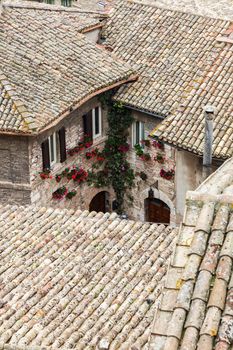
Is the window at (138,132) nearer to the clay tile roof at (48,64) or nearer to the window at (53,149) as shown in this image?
the clay tile roof at (48,64)

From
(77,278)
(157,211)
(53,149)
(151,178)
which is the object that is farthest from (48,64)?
(77,278)

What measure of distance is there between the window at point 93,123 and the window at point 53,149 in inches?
49.5

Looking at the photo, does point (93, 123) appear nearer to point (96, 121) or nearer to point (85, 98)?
point (96, 121)

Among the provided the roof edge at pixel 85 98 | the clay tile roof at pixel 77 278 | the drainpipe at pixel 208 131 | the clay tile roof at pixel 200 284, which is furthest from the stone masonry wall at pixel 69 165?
the clay tile roof at pixel 200 284

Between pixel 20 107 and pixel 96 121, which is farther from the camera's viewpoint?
pixel 96 121

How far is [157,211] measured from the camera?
21891mm

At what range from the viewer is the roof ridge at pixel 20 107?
17.2 m

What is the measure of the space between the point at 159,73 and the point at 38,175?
4689mm

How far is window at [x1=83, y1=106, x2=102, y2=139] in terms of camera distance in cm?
2080

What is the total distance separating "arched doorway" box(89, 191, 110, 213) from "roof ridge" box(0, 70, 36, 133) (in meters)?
5.49

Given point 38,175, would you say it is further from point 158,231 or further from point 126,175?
point 158,231

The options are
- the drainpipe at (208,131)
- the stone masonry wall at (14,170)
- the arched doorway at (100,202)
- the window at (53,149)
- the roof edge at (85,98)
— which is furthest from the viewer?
the arched doorway at (100,202)

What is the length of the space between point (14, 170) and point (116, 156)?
13.6 feet

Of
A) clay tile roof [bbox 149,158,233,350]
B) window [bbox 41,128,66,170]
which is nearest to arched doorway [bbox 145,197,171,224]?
window [bbox 41,128,66,170]
